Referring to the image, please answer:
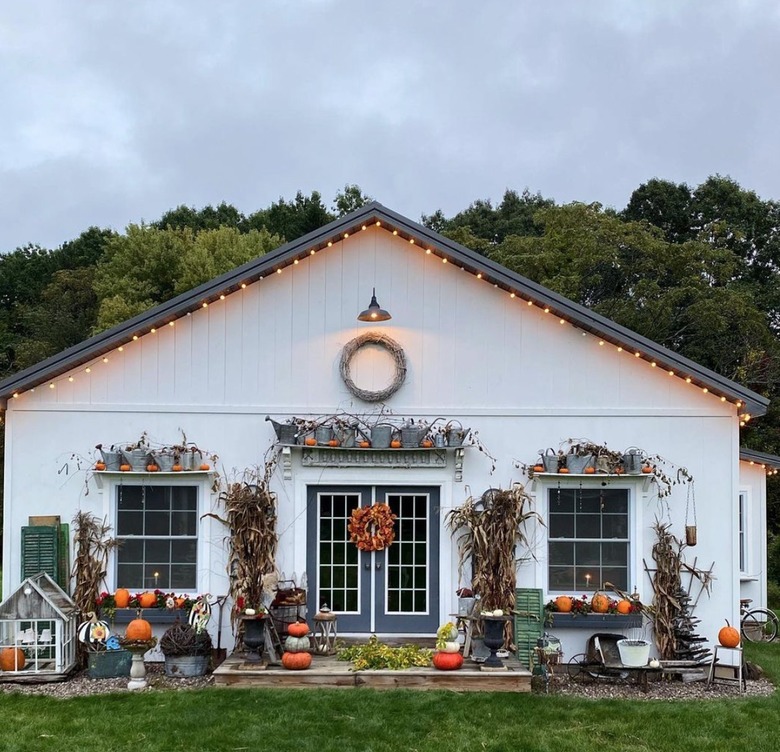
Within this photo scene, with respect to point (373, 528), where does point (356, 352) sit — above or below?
above

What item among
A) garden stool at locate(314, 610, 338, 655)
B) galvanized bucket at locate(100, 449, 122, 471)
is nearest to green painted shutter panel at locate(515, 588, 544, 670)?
garden stool at locate(314, 610, 338, 655)

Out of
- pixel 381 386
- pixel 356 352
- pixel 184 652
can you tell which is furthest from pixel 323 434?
pixel 184 652

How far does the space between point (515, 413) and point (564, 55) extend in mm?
15695

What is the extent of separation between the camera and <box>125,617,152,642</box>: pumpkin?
29.3 ft

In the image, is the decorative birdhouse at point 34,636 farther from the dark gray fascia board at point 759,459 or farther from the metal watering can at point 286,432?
the dark gray fascia board at point 759,459

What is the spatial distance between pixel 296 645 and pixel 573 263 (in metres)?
14.9

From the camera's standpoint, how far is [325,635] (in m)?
9.44

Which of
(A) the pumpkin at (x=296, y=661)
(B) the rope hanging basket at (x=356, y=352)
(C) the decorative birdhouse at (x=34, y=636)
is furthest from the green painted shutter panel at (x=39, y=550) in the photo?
(B) the rope hanging basket at (x=356, y=352)

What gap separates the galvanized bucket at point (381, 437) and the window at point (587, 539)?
1.96 m

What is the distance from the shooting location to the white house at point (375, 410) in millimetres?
9859

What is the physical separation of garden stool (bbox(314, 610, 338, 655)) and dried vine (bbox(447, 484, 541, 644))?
1552mm

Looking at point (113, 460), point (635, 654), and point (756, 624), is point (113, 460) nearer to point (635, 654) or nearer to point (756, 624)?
point (635, 654)

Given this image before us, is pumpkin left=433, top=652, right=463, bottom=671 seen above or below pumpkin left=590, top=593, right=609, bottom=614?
below

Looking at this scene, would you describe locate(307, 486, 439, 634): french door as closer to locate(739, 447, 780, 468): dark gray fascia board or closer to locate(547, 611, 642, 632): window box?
locate(547, 611, 642, 632): window box
